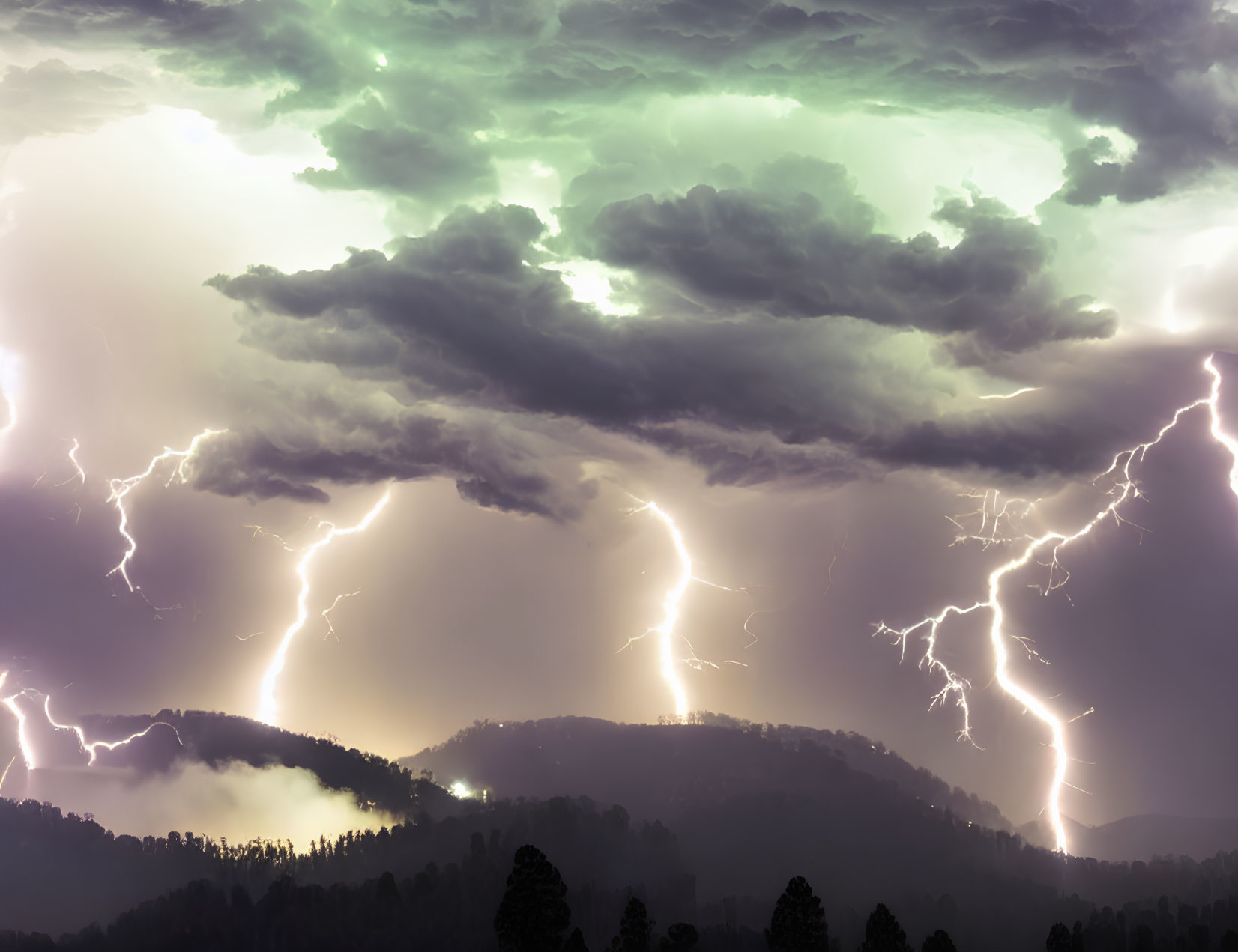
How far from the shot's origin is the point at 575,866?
198m

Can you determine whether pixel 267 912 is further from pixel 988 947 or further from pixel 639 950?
pixel 988 947

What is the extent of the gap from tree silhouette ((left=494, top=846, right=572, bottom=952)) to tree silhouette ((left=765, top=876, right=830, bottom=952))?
16.7 metres

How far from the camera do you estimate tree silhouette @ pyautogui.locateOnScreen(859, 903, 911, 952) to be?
314 ft

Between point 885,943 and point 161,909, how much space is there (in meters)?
128

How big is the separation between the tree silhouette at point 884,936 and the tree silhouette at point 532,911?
25.3 m

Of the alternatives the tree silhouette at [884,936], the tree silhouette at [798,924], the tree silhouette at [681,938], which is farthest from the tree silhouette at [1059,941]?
the tree silhouette at [681,938]

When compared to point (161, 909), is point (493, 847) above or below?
above

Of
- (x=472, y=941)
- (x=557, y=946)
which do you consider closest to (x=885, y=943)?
(x=557, y=946)

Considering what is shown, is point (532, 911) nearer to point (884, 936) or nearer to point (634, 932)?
point (634, 932)

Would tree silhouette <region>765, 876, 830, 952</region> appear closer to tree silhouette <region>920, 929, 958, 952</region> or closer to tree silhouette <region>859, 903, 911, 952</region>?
tree silhouette <region>859, 903, 911, 952</region>

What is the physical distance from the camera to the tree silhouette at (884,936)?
95.8 meters

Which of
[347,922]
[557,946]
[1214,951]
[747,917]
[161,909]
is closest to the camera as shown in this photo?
[557,946]

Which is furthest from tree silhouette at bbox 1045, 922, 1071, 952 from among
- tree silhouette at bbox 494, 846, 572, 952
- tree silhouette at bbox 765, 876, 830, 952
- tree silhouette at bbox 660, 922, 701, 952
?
tree silhouette at bbox 494, 846, 572, 952

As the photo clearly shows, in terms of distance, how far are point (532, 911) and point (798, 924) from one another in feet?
67.9
